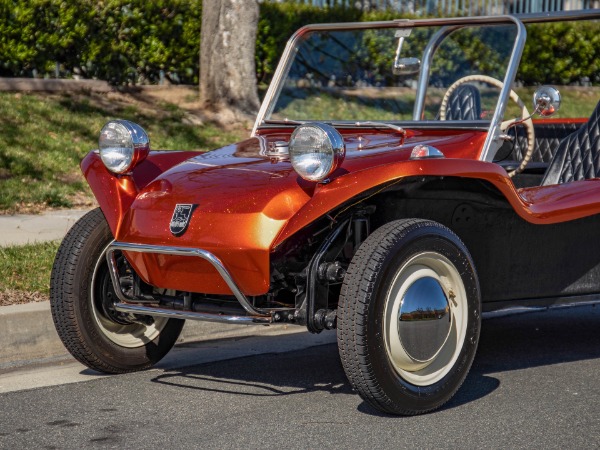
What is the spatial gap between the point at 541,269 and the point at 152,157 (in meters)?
1.86

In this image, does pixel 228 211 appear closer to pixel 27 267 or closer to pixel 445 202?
pixel 445 202

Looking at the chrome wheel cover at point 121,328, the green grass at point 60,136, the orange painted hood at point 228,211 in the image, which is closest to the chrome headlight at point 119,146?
the orange painted hood at point 228,211

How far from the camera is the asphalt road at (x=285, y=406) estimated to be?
4.16 meters

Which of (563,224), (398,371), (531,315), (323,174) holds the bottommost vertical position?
(531,315)

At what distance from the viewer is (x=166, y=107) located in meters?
12.2

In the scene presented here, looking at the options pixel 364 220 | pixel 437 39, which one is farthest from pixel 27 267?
pixel 364 220

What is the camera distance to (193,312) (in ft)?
15.0

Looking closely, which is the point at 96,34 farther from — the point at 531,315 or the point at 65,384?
the point at 65,384

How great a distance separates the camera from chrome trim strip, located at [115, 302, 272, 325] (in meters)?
4.37

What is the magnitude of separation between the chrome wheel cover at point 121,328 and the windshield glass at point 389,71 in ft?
4.40

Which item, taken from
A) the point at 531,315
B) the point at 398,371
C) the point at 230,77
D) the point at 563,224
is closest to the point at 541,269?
the point at 563,224

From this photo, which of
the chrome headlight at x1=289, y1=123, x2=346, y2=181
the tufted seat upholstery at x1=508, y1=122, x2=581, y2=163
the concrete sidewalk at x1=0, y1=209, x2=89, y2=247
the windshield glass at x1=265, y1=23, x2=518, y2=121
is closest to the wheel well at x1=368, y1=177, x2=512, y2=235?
the chrome headlight at x1=289, y1=123, x2=346, y2=181

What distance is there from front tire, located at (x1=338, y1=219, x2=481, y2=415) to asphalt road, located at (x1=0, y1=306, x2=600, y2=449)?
0.48ft

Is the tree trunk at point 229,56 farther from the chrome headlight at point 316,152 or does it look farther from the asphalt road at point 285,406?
the chrome headlight at point 316,152
